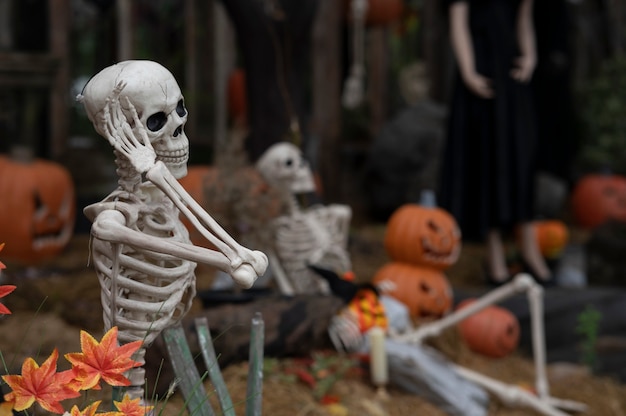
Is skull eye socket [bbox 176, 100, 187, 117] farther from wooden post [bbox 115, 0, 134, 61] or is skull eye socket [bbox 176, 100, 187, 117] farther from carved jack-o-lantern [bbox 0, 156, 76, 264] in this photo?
wooden post [bbox 115, 0, 134, 61]

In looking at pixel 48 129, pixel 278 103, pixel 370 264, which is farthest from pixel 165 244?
pixel 48 129

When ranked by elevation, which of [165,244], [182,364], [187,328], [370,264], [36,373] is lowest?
[370,264]

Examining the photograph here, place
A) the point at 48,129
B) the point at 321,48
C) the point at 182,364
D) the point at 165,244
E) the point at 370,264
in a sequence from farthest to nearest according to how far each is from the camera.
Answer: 1. the point at 321,48
2. the point at 48,129
3. the point at 370,264
4. the point at 182,364
5. the point at 165,244

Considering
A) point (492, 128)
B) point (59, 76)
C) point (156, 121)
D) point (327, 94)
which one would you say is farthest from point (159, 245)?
point (327, 94)

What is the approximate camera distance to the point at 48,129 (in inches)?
280

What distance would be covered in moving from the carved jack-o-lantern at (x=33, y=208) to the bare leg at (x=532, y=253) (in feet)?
9.65

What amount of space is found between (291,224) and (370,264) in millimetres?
2389

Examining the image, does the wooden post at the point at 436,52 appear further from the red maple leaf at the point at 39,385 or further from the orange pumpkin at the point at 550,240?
the red maple leaf at the point at 39,385

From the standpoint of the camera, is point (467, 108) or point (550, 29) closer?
point (467, 108)

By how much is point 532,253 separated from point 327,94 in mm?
2741

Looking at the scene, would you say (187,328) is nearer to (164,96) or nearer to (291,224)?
(291,224)

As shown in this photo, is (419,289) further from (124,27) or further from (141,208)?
(124,27)

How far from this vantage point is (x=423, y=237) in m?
4.99

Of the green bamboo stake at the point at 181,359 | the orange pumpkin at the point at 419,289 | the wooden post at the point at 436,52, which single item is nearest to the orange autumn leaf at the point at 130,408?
the green bamboo stake at the point at 181,359
